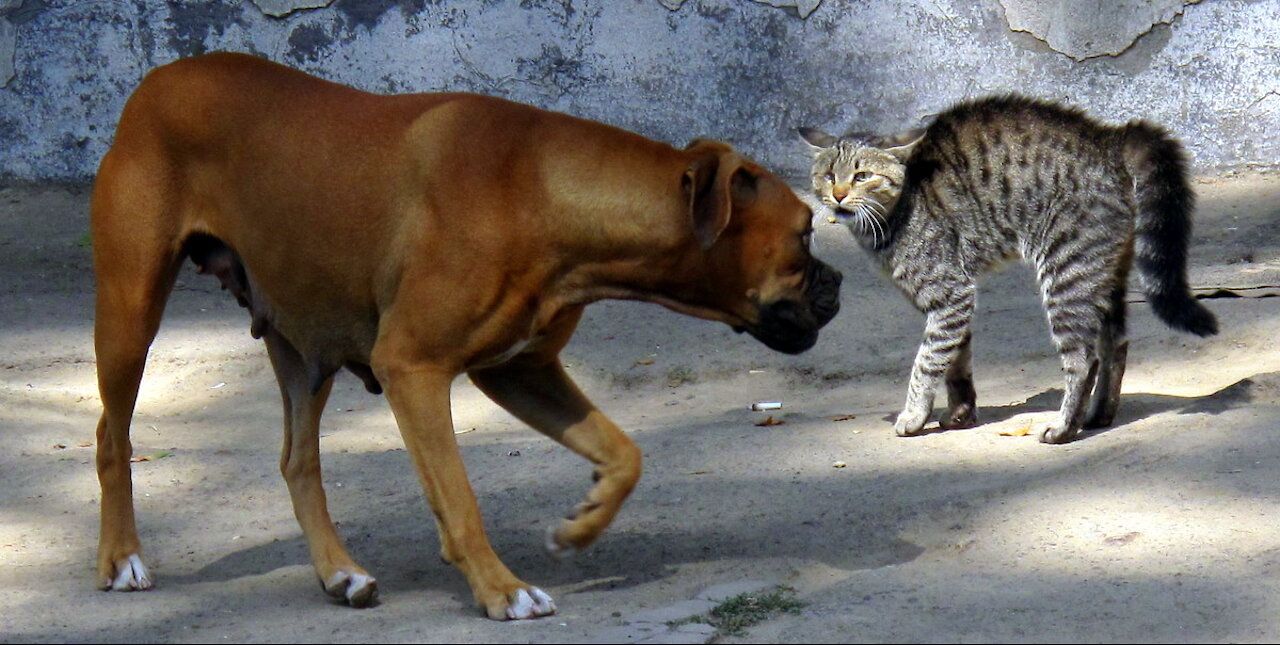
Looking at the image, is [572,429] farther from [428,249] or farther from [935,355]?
[935,355]

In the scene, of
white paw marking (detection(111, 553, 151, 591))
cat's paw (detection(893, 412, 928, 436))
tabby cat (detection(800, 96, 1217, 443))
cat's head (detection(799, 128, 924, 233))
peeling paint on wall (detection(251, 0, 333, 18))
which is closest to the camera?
white paw marking (detection(111, 553, 151, 591))

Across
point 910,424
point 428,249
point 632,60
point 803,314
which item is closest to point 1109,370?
point 910,424

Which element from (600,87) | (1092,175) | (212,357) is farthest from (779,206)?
(600,87)

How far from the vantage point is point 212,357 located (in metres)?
7.45

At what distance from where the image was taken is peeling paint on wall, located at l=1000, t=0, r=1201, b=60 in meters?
9.15

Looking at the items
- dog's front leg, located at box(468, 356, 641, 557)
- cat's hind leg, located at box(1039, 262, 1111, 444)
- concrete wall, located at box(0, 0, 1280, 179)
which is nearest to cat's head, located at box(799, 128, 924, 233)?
cat's hind leg, located at box(1039, 262, 1111, 444)

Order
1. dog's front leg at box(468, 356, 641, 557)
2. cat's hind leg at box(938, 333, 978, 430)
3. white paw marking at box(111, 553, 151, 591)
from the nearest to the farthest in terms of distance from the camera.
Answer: dog's front leg at box(468, 356, 641, 557) < white paw marking at box(111, 553, 151, 591) < cat's hind leg at box(938, 333, 978, 430)

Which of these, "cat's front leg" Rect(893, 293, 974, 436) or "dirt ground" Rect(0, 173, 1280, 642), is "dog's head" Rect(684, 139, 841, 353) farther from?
"cat's front leg" Rect(893, 293, 974, 436)

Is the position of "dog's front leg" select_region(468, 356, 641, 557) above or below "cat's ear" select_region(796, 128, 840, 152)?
below

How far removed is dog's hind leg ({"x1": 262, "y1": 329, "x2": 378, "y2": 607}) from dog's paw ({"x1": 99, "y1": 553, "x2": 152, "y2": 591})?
1.62 ft

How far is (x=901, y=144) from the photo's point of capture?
243 inches

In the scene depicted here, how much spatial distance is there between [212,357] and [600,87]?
3424 mm

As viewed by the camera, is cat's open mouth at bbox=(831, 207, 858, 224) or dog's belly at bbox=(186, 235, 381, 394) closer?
dog's belly at bbox=(186, 235, 381, 394)

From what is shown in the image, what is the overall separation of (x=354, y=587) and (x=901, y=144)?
10.6ft
